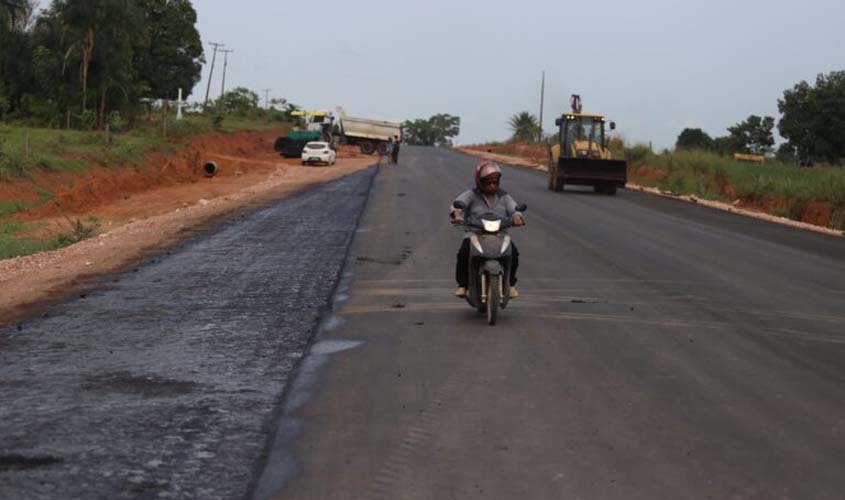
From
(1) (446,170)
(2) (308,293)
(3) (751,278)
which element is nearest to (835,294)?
(3) (751,278)

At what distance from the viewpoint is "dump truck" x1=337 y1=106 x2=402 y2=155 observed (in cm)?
7681

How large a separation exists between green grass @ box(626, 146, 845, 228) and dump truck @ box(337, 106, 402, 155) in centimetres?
2414

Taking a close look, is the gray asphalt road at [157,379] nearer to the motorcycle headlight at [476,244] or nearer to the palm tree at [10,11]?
the motorcycle headlight at [476,244]

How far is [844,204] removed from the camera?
32.6 m

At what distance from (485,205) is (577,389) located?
Answer: 12.4 ft

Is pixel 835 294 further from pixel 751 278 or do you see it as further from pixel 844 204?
pixel 844 204

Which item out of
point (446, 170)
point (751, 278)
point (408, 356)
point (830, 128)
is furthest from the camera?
point (830, 128)

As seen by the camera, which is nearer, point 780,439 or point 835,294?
point 780,439

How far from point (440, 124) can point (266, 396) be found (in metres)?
181

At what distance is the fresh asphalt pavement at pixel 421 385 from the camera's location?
5883 mm

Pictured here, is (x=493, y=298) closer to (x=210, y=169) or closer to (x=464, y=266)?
(x=464, y=266)

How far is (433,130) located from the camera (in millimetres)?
182750

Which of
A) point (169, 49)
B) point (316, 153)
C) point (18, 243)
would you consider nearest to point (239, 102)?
point (169, 49)

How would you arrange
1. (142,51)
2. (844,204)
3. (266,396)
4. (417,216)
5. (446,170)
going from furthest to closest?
(142,51), (446,170), (844,204), (417,216), (266,396)
